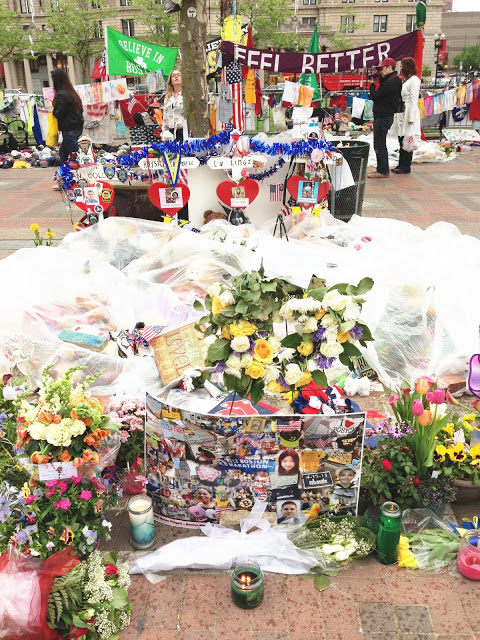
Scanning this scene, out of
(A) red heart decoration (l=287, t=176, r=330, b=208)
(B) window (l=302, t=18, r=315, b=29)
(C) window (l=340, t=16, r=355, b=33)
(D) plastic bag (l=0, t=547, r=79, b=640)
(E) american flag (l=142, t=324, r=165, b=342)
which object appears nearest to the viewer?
(D) plastic bag (l=0, t=547, r=79, b=640)

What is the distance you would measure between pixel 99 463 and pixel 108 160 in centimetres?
398

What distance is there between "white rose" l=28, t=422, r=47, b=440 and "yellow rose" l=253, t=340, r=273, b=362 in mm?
886

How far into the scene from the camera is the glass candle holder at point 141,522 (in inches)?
107

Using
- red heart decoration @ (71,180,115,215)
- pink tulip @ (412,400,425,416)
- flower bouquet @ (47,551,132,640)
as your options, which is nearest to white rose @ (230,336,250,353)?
pink tulip @ (412,400,425,416)

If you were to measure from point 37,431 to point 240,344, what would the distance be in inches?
34.3

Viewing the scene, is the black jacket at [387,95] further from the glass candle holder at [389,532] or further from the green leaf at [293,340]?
the glass candle holder at [389,532]

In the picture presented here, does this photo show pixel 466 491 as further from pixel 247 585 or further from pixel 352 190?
pixel 352 190

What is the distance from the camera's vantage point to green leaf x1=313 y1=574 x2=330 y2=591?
2.53m

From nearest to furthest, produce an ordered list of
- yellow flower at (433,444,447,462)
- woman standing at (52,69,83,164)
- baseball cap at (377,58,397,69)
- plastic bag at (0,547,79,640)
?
1. plastic bag at (0,547,79,640)
2. yellow flower at (433,444,447,462)
3. woman standing at (52,69,83,164)
4. baseball cap at (377,58,397,69)

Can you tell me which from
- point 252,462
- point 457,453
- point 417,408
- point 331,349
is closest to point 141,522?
point 252,462

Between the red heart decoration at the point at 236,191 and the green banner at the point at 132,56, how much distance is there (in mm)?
4395

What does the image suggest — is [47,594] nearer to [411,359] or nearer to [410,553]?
[410,553]

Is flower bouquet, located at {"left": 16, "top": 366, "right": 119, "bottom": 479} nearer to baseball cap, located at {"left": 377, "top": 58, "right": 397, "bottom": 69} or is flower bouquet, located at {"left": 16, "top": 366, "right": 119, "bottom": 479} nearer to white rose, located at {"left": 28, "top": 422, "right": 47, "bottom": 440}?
white rose, located at {"left": 28, "top": 422, "right": 47, "bottom": 440}

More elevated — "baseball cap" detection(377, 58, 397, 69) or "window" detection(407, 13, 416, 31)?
"window" detection(407, 13, 416, 31)
